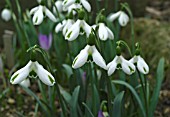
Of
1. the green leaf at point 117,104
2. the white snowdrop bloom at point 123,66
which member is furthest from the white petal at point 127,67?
the green leaf at point 117,104

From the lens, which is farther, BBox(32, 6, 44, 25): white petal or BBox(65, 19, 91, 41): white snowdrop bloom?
BBox(32, 6, 44, 25): white petal

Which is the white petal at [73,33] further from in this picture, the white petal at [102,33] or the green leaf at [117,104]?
the green leaf at [117,104]

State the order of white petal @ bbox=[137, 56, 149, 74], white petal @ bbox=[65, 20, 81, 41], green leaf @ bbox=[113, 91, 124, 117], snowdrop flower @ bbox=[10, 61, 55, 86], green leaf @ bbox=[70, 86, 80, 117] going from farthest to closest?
green leaf @ bbox=[70, 86, 80, 117] < green leaf @ bbox=[113, 91, 124, 117] < white petal @ bbox=[137, 56, 149, 74] < white petal @ bbox=[65, 20, 81, 41] < snowdrop flower @ bbox=[10, 61, 55, 86]

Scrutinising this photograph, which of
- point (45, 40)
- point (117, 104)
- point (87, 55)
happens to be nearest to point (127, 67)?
point (87, 55)

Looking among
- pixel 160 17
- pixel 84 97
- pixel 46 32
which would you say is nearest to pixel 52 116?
pixel 84 97

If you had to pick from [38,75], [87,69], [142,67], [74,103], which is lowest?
[74,103]

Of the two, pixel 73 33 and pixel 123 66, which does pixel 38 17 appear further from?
pixel 123 66

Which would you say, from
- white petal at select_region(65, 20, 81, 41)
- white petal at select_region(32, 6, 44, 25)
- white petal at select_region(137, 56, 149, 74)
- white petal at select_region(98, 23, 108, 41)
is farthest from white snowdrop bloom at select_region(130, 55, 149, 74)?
white petal at select_region(32, 6, 44, 25)

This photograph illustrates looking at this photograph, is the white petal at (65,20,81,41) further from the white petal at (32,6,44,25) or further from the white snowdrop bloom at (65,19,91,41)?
the white petal at (32,6,44,25)

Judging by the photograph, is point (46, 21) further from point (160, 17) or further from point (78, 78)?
point (160, 17)
